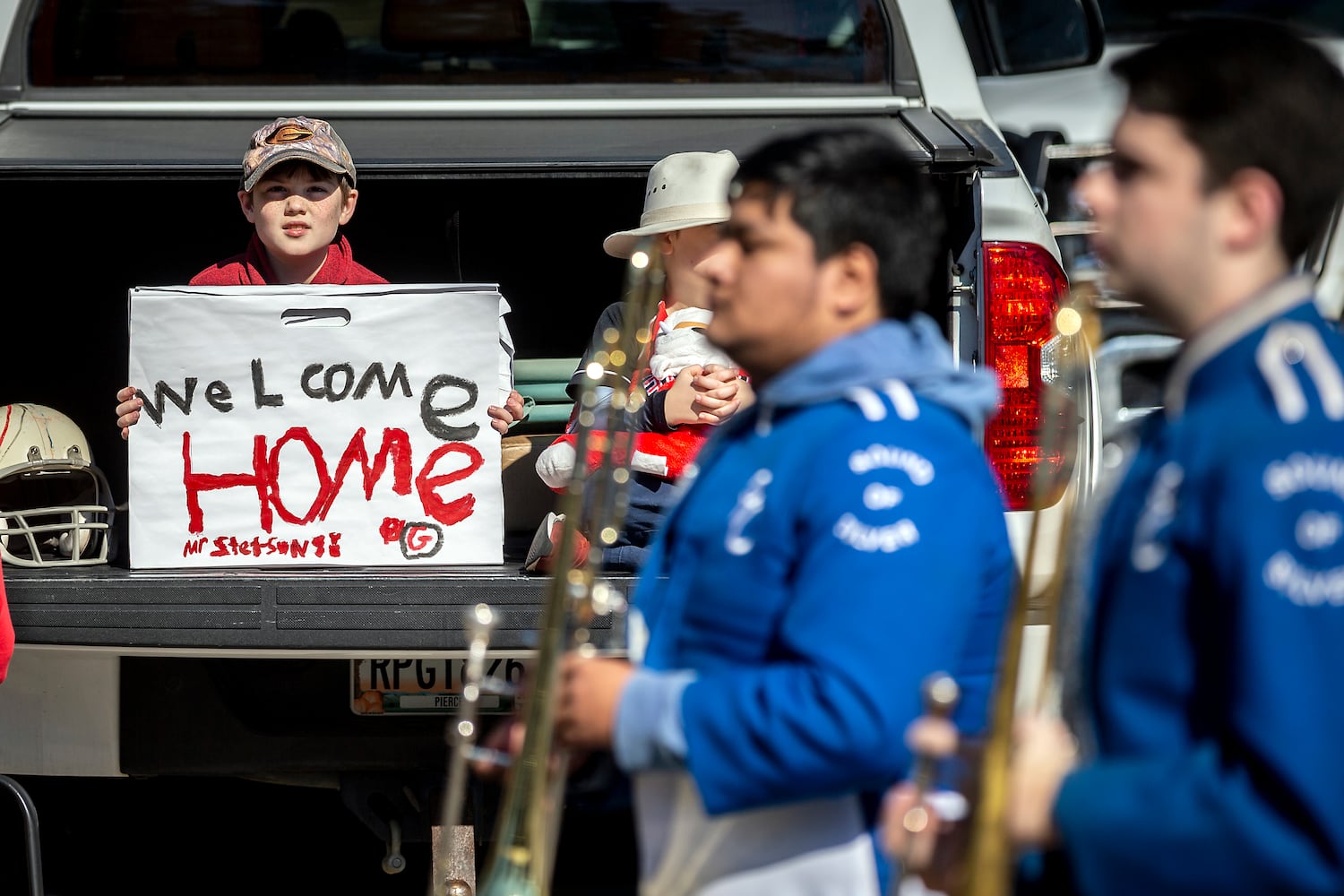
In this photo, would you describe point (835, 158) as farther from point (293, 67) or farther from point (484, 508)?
point (293, 67)

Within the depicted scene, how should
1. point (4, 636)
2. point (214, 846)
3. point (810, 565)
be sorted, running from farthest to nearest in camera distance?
1. point (214, 846)
2. point (4, 636)
3. point (810, 565)

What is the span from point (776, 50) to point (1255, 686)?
3285 mm

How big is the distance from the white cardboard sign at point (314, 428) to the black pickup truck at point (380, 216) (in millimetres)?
115

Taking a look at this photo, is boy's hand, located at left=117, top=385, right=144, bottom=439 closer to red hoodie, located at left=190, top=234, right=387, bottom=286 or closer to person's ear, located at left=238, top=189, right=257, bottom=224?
red hoodie, located at left=190, top=234, right=387, bottom=286

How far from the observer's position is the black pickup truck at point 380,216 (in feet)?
10.6

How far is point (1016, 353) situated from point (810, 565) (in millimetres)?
2005

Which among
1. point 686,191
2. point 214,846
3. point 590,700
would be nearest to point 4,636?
point 686,191

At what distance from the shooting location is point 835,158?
172 centimetres

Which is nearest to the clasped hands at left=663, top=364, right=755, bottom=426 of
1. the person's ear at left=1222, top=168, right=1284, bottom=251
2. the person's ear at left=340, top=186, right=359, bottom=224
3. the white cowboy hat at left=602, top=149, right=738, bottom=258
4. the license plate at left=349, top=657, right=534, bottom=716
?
the white cowboy hat at left=602, top=149, right=738, bottom=258

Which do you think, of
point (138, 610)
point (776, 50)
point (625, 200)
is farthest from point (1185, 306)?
point (625, 200)

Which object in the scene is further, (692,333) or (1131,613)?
(692,333)

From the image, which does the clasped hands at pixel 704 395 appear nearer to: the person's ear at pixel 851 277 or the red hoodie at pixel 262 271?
the red hoodie at pixel 262 271

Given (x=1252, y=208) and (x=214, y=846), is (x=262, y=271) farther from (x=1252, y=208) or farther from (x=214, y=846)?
(x=1252, y=208)

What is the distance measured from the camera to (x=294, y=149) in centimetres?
361
